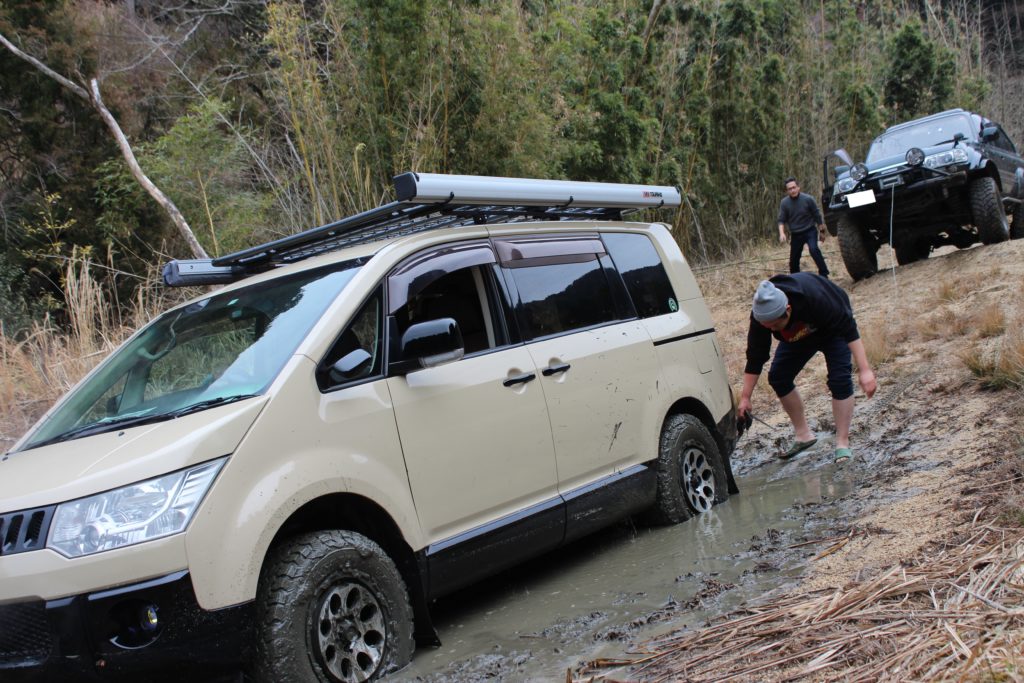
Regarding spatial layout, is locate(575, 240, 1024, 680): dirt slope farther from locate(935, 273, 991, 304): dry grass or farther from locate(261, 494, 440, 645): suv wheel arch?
locate(261, 494, 440, 645): suv wheel arch

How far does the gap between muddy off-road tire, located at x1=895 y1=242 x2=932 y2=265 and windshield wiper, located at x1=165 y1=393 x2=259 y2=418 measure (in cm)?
1229

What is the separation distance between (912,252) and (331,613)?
1265 cm

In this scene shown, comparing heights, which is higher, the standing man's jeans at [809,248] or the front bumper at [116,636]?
the standing man's jeans at [809,248]

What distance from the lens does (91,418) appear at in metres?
3.95

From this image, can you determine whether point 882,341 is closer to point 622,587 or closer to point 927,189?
point 927,189

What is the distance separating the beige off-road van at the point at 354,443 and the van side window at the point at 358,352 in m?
0.01

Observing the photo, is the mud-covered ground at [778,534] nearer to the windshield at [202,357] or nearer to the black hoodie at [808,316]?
the black hoodie at [808,316]

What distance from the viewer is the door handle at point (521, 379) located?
4.34m

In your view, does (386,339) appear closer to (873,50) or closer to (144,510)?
(144,510)

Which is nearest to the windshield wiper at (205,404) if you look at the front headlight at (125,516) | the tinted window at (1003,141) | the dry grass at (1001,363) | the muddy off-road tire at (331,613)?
the front headlight at (125,516)

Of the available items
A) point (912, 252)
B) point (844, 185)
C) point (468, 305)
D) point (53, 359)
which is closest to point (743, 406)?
point (468, 305)

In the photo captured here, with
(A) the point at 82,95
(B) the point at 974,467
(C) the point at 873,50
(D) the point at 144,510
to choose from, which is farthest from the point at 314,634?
(C) the point at 873,50

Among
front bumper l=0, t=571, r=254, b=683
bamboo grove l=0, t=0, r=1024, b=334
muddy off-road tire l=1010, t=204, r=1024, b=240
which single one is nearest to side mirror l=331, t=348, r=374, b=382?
front bumper l=0, t=571, r=254, b=683

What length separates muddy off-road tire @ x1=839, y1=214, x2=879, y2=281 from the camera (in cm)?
1261
